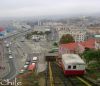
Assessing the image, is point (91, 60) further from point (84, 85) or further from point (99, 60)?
point (84, 85)

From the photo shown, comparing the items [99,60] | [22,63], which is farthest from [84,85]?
[22,63]

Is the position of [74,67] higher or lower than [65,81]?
higher

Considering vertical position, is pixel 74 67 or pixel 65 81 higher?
pixel 74 67

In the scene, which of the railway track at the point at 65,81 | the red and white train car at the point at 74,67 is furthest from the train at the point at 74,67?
the railway track at the point at 65,81

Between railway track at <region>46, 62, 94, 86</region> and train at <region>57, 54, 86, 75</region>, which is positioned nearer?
railway track at <region>46, 62, 94, 86</region>

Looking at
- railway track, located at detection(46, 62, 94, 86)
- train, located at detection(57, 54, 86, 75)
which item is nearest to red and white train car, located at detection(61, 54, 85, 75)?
train, located at detection(57, 54, 86, 75)

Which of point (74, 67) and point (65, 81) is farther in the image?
point (74, 67)

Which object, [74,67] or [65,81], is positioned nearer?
[65,81]

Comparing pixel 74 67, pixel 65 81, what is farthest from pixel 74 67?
pixel 65 81

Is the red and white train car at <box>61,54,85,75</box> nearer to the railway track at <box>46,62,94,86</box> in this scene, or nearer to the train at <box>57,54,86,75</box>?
the train at <box>57,54,86,75</box>

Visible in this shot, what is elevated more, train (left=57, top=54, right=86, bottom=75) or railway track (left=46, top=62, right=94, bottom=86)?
train (left=57, top=54, right=86, bottom=75)

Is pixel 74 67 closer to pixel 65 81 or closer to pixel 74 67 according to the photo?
pixel 74 67
